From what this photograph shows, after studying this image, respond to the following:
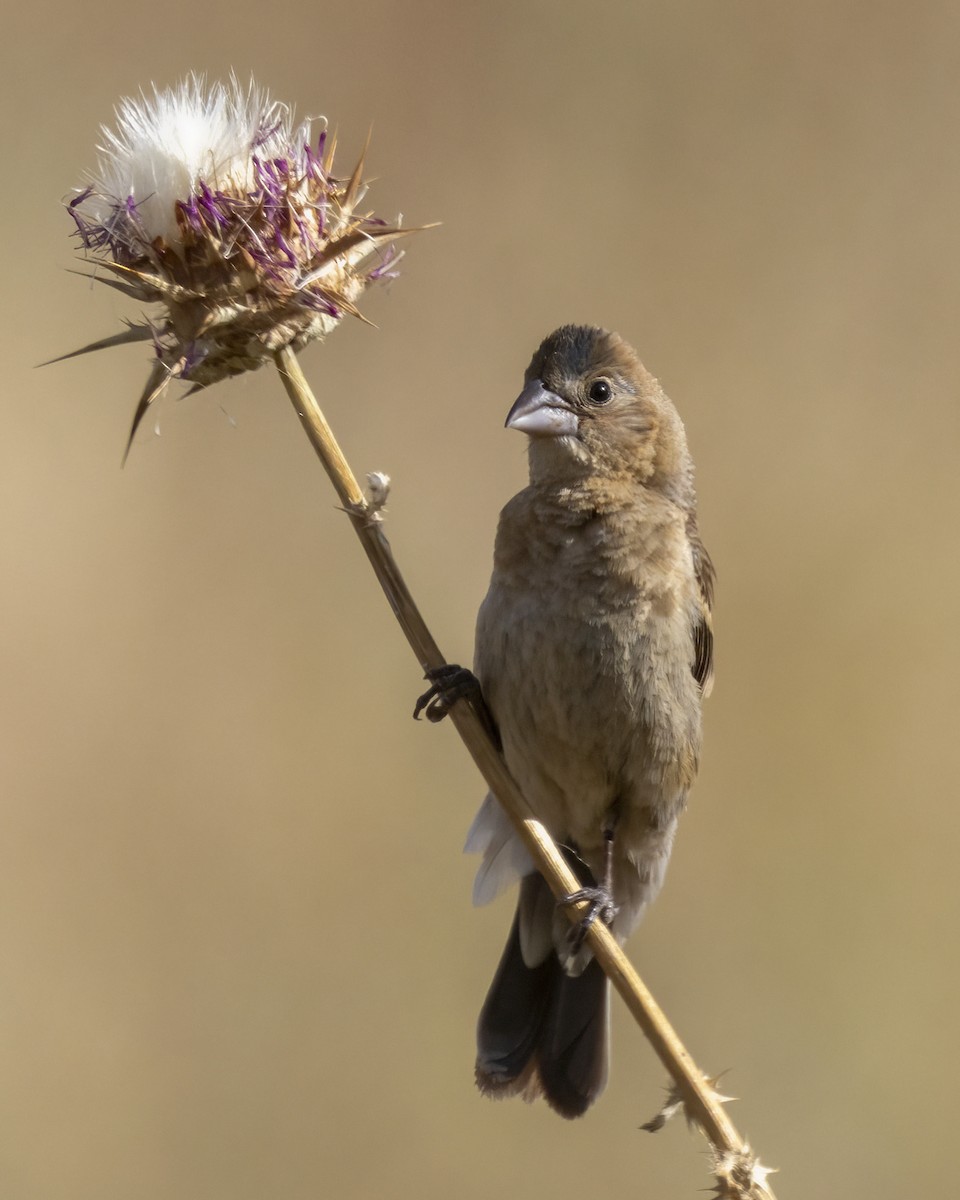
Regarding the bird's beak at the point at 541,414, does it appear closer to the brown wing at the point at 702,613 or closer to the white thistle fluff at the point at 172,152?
the brown wing at the point at 702,613

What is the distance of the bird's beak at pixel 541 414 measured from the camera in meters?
3.94

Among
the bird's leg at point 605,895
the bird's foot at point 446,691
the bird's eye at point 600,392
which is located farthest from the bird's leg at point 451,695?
the bird's eye at point 600,392

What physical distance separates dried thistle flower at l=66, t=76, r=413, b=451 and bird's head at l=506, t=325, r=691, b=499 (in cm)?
106

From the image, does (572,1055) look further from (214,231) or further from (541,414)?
(214,231)

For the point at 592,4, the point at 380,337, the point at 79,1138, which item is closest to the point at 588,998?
the point at 79,1138

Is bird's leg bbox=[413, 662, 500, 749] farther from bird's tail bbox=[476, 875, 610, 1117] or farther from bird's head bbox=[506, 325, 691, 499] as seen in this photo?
bird's tail bbox=[476, 875, 610, 1117]

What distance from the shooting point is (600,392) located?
4156 mm

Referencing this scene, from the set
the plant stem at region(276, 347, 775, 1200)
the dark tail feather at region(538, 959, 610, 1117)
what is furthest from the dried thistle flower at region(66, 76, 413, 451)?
the dark tail feather at region(538, 959, 610, 1117)

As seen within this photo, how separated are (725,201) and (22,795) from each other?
4224mm

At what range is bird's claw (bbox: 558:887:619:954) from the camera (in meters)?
3.01

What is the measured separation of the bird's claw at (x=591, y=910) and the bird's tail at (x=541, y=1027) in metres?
0.20

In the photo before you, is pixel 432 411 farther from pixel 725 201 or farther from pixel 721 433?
pixel 725 201

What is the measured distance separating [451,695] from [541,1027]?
4.22 feet

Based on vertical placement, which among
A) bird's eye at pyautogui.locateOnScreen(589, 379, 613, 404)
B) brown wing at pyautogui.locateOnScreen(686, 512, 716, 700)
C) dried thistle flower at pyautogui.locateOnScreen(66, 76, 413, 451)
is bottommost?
brown wing at pyautogui.locateOnScreen(686, 512, 716, 700)
